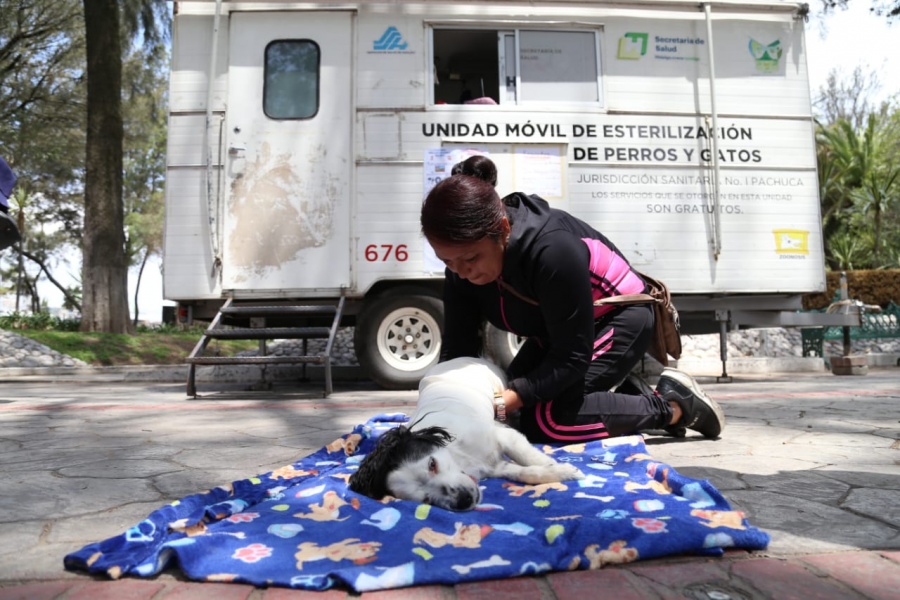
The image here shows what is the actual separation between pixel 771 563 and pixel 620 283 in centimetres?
164

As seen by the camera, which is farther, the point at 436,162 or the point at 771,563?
the point at 436,162

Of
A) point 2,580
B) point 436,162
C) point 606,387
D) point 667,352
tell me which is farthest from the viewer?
point 436,162

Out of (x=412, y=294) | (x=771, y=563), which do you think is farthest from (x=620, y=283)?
(x=412, y=294)

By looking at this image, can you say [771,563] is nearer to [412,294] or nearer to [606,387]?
[606,387]

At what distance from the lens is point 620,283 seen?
3021 millimetres

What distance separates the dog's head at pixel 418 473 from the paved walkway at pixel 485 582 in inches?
21.5

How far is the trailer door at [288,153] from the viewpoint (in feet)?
21.0

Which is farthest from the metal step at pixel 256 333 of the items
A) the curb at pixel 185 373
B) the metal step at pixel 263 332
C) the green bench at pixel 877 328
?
the green bench at pixel 877 328

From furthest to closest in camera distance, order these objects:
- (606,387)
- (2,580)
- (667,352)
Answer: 1. (667,352)
2. (606,387)
3. (2,580)

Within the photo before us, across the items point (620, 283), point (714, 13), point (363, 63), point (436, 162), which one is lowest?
point (620, 283)

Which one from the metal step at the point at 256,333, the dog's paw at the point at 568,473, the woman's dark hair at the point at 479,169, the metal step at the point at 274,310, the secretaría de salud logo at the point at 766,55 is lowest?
the dog's paw at the point at 568,473

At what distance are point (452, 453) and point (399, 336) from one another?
14.7 ft

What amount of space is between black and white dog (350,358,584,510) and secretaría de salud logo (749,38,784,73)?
18.5 feet

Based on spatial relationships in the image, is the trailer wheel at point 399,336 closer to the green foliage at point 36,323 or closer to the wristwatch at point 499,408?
the wristwatch at point 499,408
